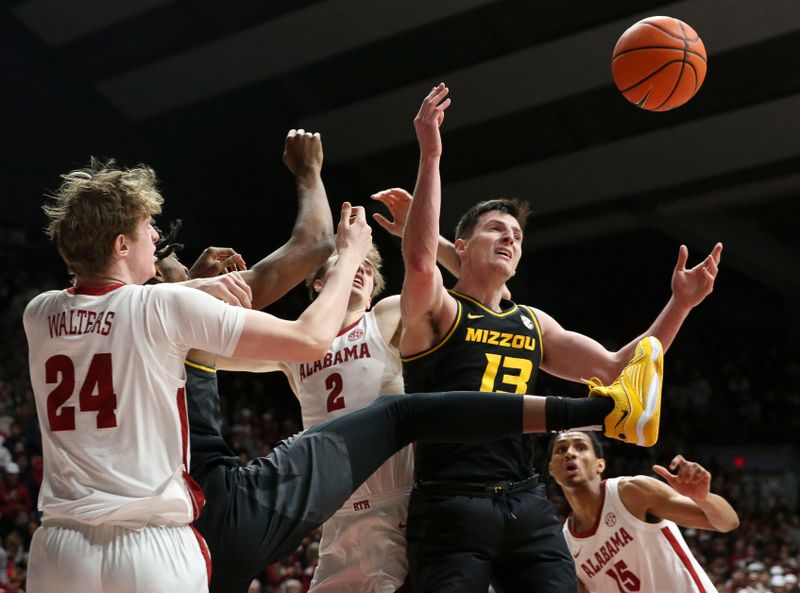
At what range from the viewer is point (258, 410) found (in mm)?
18469

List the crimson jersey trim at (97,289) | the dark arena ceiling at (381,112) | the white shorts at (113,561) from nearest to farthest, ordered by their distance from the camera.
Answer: the white shorts at (113,561) → the crimson jersey trim at (97,289) → the dark arena ceiling at (381,112)

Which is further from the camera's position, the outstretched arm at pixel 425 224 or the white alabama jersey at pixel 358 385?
the white alabama jersey at pixel 358 385

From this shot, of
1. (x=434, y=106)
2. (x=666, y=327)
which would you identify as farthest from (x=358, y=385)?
(x=666, y=327)

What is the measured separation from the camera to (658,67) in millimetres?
5867

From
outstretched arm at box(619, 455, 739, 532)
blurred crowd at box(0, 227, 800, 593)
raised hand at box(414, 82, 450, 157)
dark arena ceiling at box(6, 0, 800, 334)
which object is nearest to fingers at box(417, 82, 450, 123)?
raised hand at box(414, 82, 450, 157)

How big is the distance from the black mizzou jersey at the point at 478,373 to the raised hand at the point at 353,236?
0.87m

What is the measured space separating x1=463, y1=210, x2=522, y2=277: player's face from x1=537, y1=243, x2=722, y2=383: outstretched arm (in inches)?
15.4

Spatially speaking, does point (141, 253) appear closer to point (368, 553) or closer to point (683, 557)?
point (368, 553)

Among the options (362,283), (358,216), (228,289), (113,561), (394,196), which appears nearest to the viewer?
(113,561)

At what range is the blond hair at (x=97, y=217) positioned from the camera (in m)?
3.24

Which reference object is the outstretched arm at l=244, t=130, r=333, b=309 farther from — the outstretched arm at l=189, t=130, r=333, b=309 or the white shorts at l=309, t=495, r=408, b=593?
the white shorts at l=309, t=495, r=408, b=593

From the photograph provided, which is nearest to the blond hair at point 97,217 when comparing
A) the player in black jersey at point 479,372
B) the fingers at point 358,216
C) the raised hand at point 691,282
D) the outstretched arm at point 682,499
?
the fingers at point 358,216

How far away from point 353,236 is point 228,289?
0.55 m

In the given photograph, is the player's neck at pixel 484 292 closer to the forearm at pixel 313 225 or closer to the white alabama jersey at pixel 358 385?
the white alabama jersey at pixel 358 385
